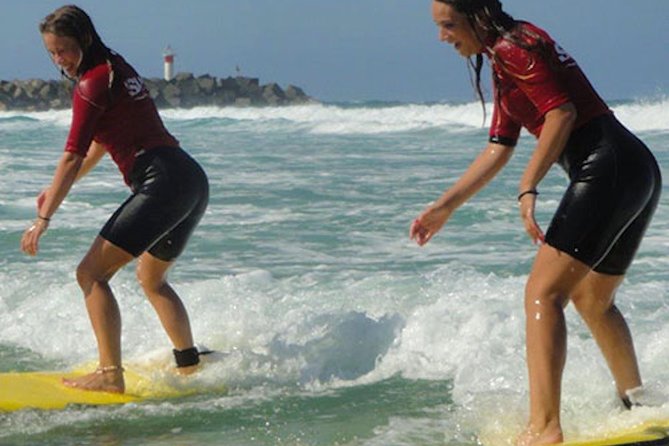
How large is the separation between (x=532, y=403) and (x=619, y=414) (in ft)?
1.92

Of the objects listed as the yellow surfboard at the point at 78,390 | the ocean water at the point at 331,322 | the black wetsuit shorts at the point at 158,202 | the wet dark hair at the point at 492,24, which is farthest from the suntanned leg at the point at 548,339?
the yellow surfboard at the point at 78,390

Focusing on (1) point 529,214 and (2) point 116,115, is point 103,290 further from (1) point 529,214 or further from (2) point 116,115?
(1) point 529,214

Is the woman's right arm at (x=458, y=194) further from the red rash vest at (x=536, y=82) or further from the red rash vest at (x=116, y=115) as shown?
the red rash vest at (x=116, y=115)

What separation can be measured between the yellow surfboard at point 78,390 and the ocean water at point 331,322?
73 mm

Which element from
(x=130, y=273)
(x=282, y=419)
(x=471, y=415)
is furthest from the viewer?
(x=130, y=273)

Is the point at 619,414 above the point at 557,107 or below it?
below

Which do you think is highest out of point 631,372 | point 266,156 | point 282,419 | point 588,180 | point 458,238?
point 588,180

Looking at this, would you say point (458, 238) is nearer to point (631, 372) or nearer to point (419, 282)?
point (419, 282)

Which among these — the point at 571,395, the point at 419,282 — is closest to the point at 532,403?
the point at 571,395

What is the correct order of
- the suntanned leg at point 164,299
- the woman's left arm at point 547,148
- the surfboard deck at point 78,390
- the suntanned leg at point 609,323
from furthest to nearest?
the suntanned leg at point 164,299, the surfboard deck at point 78,390, the suntanned leg at point 609,323, the woman's left arm at point 547,148

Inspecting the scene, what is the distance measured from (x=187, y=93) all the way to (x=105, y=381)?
62.1 m

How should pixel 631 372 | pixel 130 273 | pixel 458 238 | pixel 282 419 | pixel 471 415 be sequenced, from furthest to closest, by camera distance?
pixel 458 238 < pixel 130 273 < pixel 282 419 < pixel 471 415 < pixel 631 372

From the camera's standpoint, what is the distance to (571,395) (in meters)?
5.64

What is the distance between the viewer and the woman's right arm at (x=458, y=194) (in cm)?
452
